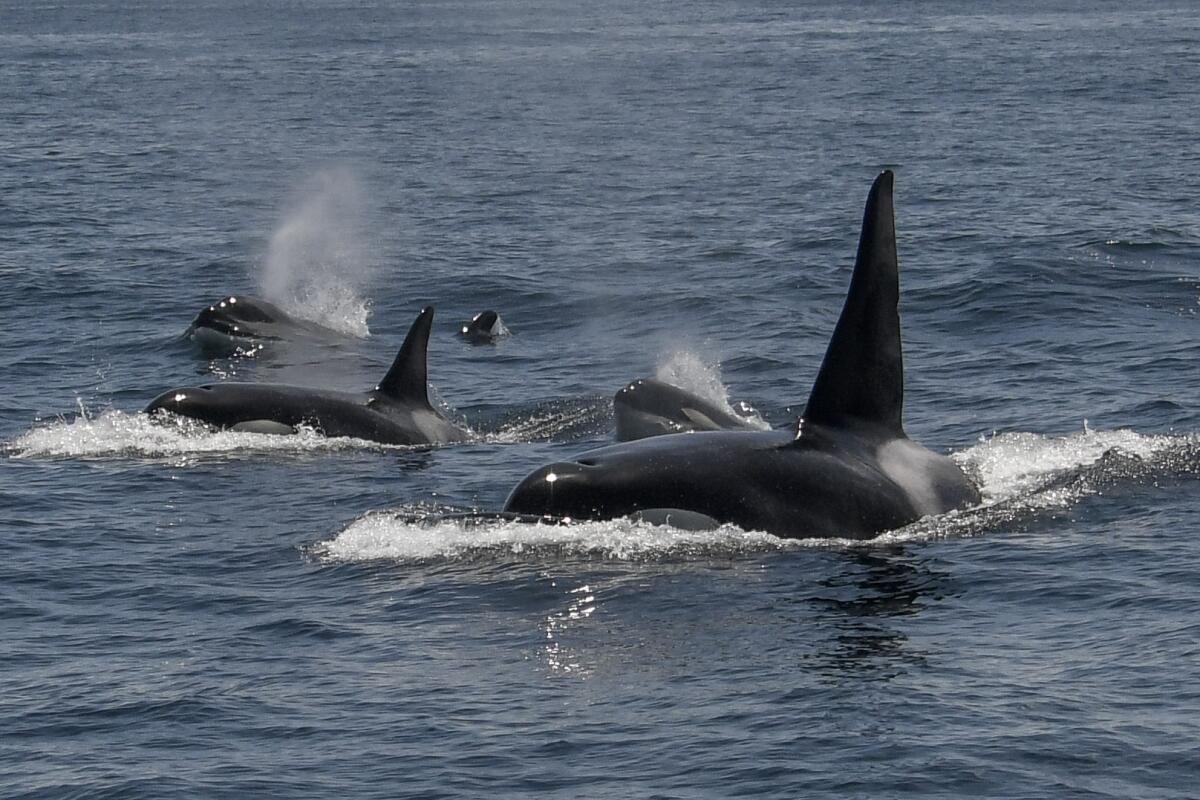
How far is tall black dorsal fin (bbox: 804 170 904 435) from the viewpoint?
1848cm

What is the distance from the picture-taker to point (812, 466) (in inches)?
738

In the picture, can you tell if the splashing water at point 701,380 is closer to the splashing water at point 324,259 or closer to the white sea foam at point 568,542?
the splashing water at point 324,259

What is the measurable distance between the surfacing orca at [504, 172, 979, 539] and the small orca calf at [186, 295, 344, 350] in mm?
15304

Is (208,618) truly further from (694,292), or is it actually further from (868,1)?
(868,1)

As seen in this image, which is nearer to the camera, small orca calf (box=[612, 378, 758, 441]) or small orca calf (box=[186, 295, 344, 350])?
small orca calf (box=[612, 378, 758, 441])

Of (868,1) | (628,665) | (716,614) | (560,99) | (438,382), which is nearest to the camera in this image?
(628,665)

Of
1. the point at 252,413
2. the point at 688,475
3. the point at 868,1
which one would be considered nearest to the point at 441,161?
the point at 252,413

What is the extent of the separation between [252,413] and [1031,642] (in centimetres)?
1237

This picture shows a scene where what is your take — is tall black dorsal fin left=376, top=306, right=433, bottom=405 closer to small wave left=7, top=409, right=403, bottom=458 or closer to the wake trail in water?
small wave left=7, top=409, right=403, bottom=458

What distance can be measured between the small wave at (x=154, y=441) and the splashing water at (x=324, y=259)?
9.76 meters

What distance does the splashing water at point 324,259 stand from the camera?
124ft

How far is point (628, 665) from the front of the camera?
15.8m

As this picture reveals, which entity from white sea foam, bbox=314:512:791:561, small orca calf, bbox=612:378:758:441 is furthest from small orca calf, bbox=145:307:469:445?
white sea foam, bbox=314:512:791:561

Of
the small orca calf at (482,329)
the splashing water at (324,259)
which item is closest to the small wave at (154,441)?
the small orca calf at (482,329)
